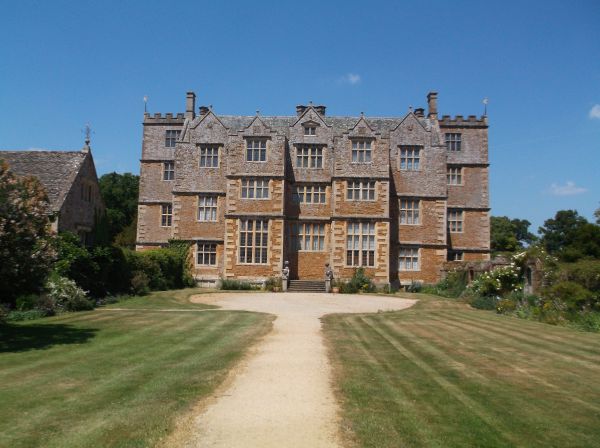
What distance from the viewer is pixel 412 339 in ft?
41.5

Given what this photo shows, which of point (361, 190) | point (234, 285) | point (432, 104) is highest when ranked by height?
point (432, 104)

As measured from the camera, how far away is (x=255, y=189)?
31.4 metres

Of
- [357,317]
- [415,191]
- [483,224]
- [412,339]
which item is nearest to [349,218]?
[415,191]

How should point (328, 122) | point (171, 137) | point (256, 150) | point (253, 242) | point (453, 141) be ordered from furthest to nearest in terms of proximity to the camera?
point (171, 137) < point (453, 141) < point (328, 122) < point (256, 150) < point (253, 242)

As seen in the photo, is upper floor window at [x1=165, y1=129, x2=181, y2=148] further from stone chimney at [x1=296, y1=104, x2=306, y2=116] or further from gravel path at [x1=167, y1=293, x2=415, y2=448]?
gravel path at [x1=167, y1=293, x2=415, y2=448]

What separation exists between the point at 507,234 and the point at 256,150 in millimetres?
50555

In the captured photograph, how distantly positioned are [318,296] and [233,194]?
343 inches

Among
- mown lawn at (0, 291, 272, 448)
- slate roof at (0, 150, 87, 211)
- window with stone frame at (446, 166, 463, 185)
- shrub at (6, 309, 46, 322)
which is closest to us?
mown lawn at (0, 291, 272, 448)

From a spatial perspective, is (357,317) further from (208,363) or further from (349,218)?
(349,218)

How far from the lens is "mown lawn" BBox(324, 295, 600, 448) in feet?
19.4

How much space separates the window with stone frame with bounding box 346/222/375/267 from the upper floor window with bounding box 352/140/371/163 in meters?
3.97

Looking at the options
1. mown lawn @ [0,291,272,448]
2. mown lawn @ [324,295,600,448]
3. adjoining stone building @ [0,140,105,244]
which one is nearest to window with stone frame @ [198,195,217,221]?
adjoining stone building @ [0,140,105,244]

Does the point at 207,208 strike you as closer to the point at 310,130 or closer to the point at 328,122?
the point at 310,130

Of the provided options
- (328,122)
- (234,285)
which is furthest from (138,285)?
(328,122)
